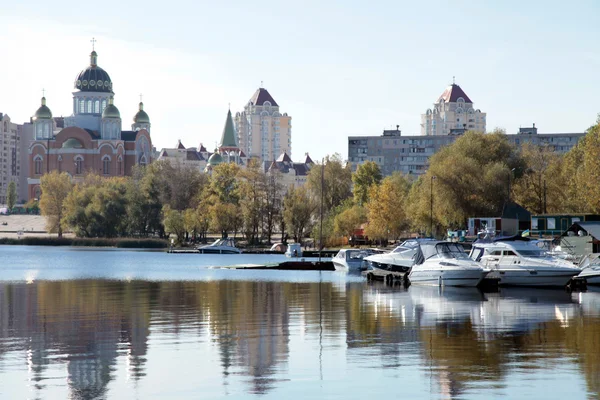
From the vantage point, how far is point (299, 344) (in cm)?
2611

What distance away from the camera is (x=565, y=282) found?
4819 centimetres

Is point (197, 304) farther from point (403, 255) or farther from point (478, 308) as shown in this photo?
point (403, 255)

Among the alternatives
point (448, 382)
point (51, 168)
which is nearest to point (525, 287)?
point (448, 382)

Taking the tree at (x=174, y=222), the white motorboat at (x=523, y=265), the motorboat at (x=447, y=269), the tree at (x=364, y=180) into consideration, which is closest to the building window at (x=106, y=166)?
the tree at (x=174, y=222)

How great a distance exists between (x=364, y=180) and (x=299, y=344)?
9593cm

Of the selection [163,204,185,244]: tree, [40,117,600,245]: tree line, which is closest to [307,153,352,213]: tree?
[40,117,600,245]: tree line

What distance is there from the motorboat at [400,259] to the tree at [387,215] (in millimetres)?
44852

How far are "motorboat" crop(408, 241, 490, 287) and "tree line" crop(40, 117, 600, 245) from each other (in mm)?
30269

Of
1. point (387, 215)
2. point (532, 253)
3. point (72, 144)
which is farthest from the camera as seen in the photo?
point (72, 144)

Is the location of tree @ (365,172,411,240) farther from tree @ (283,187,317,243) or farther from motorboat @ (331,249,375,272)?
motorboat @ (331,249,375,272)

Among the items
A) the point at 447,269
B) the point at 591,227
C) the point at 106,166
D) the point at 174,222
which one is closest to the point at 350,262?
the point at 591,227

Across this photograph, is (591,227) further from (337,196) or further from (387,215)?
(337,196)

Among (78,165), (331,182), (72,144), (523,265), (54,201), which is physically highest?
(72,144)

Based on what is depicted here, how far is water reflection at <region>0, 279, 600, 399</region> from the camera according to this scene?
808 inches
